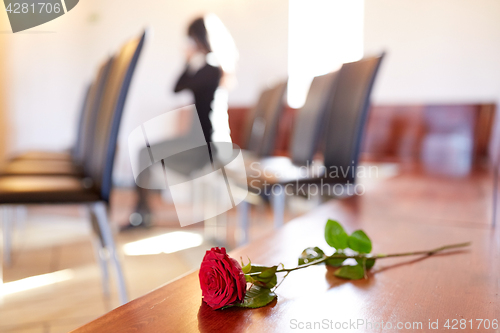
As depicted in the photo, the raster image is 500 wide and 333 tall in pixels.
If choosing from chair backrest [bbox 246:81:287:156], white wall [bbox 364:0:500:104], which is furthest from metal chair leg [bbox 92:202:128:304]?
white wall [bbox 364:0:500:104]

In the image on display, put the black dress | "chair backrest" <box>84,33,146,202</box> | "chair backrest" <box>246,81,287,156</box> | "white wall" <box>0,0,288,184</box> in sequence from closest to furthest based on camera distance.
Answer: "white wall" <box>0,0,288,184</box>, "chair backrest" <box>84,33,146,202</box>, the black dress, "chair backrest" <box>246,81,287,156</box>

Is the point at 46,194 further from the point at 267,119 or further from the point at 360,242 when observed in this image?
the point at 267,119

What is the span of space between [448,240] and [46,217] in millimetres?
2535

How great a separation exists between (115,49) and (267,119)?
848 mm

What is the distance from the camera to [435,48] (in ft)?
9.71

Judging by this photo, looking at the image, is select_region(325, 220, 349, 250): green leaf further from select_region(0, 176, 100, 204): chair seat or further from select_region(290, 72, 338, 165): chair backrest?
select_region(290, 72, 338, 165): chair backrest

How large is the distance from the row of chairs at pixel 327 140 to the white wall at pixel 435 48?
177 cm

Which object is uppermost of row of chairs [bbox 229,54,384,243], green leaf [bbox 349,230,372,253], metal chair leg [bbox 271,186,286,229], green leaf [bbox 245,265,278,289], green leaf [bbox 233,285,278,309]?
green leaf [bbox 245,265,278,289]

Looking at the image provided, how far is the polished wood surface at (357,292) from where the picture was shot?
11.2 inches

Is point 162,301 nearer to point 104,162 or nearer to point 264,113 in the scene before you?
point 104,162

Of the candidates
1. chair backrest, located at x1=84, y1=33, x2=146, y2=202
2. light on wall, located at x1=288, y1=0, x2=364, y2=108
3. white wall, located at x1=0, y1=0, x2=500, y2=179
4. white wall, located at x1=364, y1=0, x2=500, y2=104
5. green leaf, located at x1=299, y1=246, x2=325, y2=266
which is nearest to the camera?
green leaf, located at x1=299, y1=246, x2=325, y2=266

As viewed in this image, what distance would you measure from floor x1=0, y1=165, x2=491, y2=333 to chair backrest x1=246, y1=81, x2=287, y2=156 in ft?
1.57

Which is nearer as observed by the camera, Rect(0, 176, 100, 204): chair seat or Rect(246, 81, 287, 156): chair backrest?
Rect(0, 176, 100, 204): chair seat

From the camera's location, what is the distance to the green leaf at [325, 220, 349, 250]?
1.29 feet
